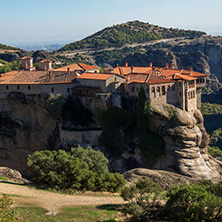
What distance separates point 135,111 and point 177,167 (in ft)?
31.4

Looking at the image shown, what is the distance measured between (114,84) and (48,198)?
82.9 feet

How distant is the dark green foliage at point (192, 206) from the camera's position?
2581 cm

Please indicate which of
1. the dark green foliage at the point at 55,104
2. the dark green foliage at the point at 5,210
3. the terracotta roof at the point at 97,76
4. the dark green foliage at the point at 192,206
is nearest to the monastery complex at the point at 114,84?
the terracotta roof at the point at 97,76

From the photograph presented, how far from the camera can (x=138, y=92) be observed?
51.4 m

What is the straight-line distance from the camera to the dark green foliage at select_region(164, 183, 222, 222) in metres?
25.8

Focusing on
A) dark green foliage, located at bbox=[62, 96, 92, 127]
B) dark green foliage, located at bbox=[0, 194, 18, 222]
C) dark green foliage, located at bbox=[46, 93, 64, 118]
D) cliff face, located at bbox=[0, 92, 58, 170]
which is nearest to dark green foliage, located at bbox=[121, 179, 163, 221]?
dark green foliage, located at bbox=[0, 194, 18, 222]

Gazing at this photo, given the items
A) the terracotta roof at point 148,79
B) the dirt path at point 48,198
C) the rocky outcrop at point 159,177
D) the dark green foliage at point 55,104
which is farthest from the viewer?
the dark green foliage at point 55,104

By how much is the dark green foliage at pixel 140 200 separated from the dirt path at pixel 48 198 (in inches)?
86.6

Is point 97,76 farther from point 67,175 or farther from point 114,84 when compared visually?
point 67,175

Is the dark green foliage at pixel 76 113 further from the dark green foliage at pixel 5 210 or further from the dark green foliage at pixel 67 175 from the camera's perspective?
the dark green foliage at pixel 5 210

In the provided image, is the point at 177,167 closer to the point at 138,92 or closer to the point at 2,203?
the point at 138,92

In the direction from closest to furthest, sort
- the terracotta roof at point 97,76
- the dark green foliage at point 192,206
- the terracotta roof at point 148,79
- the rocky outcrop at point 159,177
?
1. the dark green foliage at point 192,206
2. the rocky outcrop at point 159,177
3. the terracotta roof at point 148,79
4. the terracotta roof at point 97,76

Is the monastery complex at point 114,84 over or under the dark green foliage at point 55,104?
over

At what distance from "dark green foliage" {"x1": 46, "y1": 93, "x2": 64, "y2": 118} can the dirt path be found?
73.0 feet
